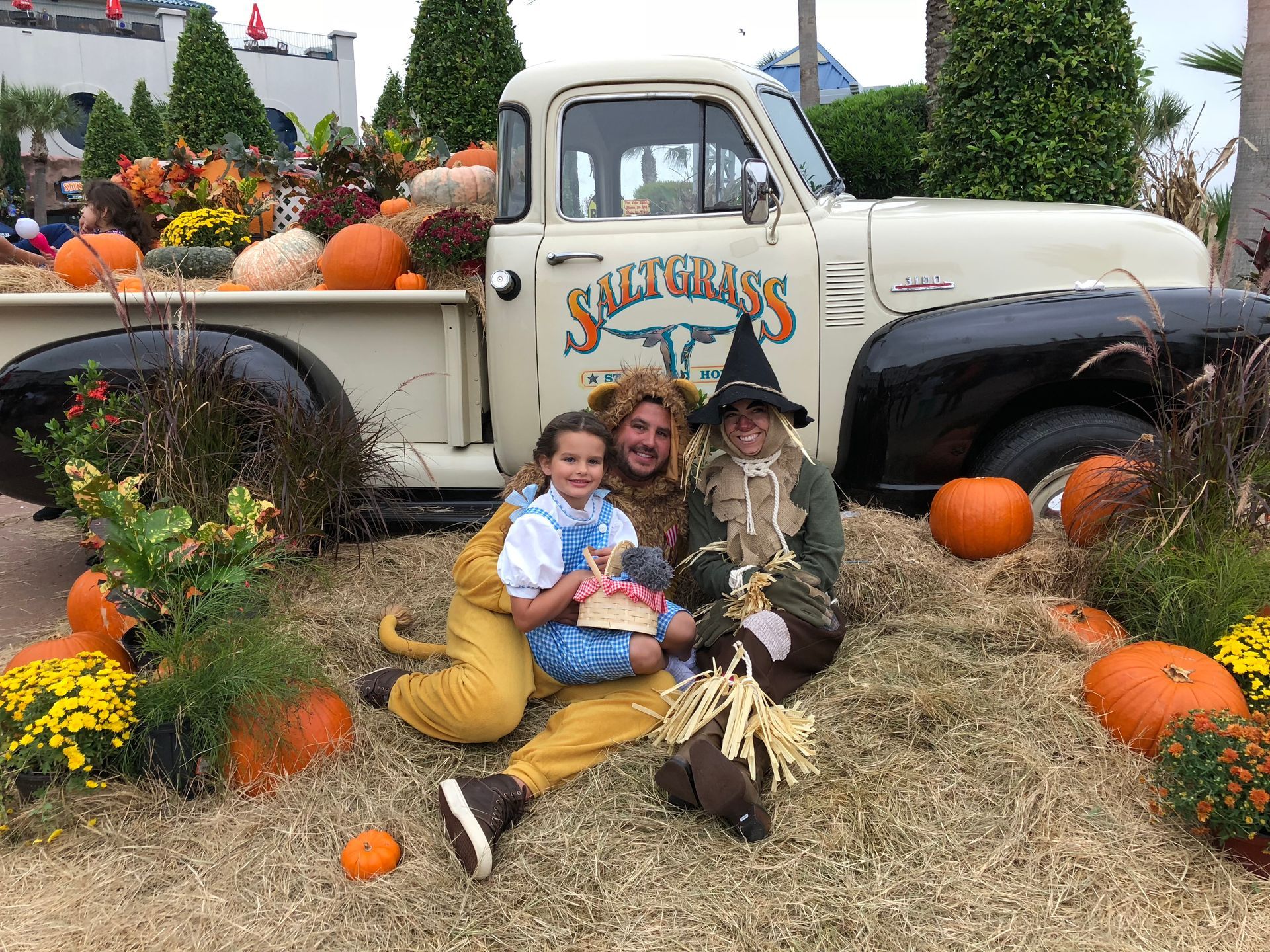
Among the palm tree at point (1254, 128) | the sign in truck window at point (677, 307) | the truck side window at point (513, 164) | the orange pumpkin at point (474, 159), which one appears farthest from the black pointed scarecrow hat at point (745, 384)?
the palm tree at point (1254, 128)

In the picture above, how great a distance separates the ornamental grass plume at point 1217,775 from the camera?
7.16 feet

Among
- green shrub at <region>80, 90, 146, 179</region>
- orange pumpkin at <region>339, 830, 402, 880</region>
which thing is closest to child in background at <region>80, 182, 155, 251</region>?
orange pumpkin at <region>339, 830, 402, 880</region>

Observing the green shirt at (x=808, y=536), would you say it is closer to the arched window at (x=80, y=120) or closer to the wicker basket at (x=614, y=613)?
the wicker basket at (x=614, y=613)

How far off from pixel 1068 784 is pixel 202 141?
545 inches

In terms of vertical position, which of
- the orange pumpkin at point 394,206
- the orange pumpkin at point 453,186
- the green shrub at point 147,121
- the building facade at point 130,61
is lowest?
the orange pumpkin at point 394,206

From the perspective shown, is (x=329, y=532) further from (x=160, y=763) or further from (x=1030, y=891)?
(x=1030, y=891)

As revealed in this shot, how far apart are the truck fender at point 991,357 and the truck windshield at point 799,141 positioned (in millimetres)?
846

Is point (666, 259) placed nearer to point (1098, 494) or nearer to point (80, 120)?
point (1098, 494)

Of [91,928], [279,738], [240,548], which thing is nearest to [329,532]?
[240,548]

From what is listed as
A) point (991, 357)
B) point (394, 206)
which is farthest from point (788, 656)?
point (394, 206)

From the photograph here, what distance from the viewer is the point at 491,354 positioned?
3.95 metres

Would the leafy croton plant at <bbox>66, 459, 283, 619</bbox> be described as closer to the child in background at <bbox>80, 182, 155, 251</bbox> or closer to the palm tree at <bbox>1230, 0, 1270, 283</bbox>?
the child in background at <bbox>80, 182, 155, 251</bbox>

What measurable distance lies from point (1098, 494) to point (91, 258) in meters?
4.67

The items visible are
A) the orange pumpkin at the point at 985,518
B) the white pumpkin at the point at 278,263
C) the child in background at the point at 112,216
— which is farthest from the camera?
the child in background at the point at 112,216
